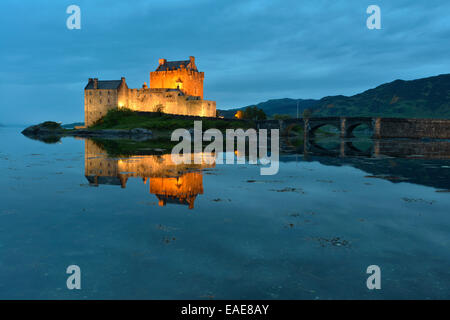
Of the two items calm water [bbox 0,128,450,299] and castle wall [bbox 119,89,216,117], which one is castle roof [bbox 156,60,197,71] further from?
calm water [bbox 0,128,450,299]

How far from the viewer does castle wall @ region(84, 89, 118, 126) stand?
89125 millimetres

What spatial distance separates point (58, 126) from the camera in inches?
3844

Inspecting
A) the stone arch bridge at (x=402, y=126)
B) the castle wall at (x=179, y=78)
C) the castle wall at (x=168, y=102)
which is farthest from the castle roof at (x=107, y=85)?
the stone arch bridge at (x=402, y=126)

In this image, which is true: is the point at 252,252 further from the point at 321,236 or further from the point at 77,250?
the point at 77,250

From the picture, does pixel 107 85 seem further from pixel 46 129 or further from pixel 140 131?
pixel 140 131

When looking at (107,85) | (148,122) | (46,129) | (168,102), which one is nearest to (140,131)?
(148,122)

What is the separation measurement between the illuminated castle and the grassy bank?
3.81m

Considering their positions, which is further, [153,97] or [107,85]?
[153,97]

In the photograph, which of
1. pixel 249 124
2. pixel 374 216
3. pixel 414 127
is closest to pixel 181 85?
pixel 249 124

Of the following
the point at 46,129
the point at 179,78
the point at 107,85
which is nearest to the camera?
the point at 107,85

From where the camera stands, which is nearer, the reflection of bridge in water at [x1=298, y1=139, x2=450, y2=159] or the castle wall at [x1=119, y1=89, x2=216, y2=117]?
the reflection of bridge in water at [x1=298, y1=139, x2=450, y2=159]

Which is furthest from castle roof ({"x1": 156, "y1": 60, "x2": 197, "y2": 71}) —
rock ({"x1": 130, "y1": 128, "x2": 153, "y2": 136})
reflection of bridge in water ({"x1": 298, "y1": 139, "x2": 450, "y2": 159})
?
reflection of bridge in water ({"x1": 298, "y1": 139, "x2": 450, "y2": 159})

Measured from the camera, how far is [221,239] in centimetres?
780

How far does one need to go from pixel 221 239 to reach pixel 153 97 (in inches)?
3542
